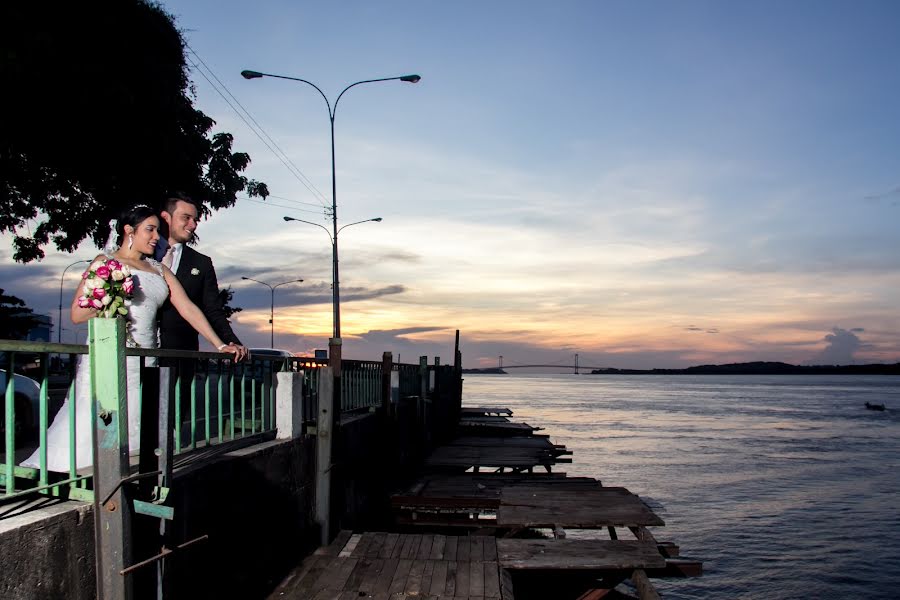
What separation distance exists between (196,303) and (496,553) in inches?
177

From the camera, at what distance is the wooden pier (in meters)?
6.93

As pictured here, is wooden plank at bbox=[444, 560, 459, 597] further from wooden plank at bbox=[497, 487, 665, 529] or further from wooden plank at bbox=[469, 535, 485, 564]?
wooden plank at bbox=[497, 487, 665, 529]

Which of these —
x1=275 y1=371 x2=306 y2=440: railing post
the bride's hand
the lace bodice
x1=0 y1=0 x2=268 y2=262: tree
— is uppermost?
x1=0 y1=0 x2=268 y2=262: tree

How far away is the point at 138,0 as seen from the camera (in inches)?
773

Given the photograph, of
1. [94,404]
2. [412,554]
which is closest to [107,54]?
[412,554]

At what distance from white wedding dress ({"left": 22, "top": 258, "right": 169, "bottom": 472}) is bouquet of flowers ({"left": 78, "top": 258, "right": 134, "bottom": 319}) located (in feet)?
0.83

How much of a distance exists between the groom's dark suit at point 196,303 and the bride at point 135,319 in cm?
13

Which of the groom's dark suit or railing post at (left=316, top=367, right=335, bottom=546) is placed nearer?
the groom's dark suit

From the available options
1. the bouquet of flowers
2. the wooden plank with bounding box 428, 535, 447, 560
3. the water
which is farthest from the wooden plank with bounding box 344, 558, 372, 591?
the water

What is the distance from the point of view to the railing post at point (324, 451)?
8.42 m

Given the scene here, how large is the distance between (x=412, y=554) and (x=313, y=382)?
3152 millimetres

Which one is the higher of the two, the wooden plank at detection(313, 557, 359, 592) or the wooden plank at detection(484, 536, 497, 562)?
the wooden plank at detection(313, 557, 359, 592)

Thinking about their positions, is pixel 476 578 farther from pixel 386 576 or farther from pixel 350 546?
pixel 350 546

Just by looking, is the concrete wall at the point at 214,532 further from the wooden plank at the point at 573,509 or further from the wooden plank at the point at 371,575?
the wooden plank at the point at 573,509
